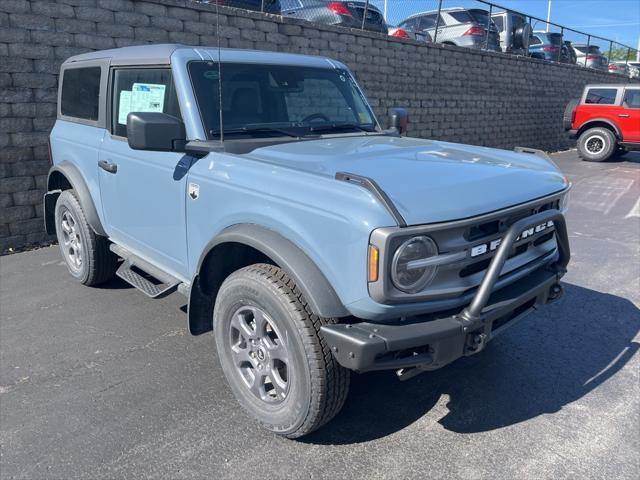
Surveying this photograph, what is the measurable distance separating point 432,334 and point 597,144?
14.8 m

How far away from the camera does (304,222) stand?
7.79 ft

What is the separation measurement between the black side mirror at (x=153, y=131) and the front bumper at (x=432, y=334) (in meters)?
1.48

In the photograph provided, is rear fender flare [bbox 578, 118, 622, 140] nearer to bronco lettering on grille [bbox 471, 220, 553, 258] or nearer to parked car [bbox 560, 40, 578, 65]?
parked car [bbox 560, 40, 578, 65]

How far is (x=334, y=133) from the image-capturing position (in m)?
3.64

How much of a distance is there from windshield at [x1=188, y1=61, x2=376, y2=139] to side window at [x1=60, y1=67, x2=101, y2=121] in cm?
138

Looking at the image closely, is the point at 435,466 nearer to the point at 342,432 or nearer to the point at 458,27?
the point at 342,432

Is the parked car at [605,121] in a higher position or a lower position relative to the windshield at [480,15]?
lower

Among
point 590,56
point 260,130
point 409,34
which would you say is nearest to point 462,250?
point 260,130

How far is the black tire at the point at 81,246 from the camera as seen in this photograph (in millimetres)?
4426

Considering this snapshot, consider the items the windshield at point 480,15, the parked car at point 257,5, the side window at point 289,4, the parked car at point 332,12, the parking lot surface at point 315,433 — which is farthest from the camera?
the windshield at point 480,15

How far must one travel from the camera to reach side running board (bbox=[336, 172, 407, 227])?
2.14 metres

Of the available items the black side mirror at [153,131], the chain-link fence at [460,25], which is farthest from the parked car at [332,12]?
the black side mirror at [153,131]

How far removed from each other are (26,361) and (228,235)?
189 cm

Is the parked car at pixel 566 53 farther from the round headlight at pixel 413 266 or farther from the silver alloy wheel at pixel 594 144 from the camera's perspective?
the round headlight at pixel 413 266
